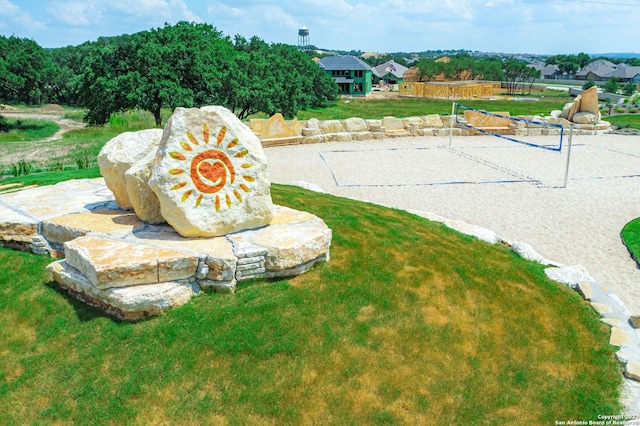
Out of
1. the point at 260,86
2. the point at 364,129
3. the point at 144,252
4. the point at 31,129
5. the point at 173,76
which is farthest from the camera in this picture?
the point at 31,129

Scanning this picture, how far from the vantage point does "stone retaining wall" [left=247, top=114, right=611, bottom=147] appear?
805 inches

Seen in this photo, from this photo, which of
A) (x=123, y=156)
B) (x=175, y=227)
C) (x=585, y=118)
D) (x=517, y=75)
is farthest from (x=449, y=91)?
(x=175, y=227)

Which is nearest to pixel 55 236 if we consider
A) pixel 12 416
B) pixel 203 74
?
pixel 12 416

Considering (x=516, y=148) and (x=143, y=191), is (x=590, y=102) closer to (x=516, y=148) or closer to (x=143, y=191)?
(x=516, y=148)

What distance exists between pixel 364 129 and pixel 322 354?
58.3 feet

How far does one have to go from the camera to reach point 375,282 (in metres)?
6.72

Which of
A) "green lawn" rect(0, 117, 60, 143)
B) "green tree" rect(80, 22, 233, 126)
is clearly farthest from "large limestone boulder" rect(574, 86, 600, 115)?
"green lawn" rect(0, 117, 60, 143)

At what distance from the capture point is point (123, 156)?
762 cm

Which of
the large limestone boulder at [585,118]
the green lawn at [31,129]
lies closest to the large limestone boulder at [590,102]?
the large limestone boulder at [585,118]

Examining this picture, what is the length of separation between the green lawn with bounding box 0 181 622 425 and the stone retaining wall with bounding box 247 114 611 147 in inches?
545

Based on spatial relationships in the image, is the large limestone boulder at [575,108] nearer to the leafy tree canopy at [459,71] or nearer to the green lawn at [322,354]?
the green lawn at [322,354]

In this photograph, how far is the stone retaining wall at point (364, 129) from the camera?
805 inches

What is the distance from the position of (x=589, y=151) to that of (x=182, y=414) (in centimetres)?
1947

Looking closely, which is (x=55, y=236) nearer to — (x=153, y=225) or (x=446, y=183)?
(x=153, y=225)
